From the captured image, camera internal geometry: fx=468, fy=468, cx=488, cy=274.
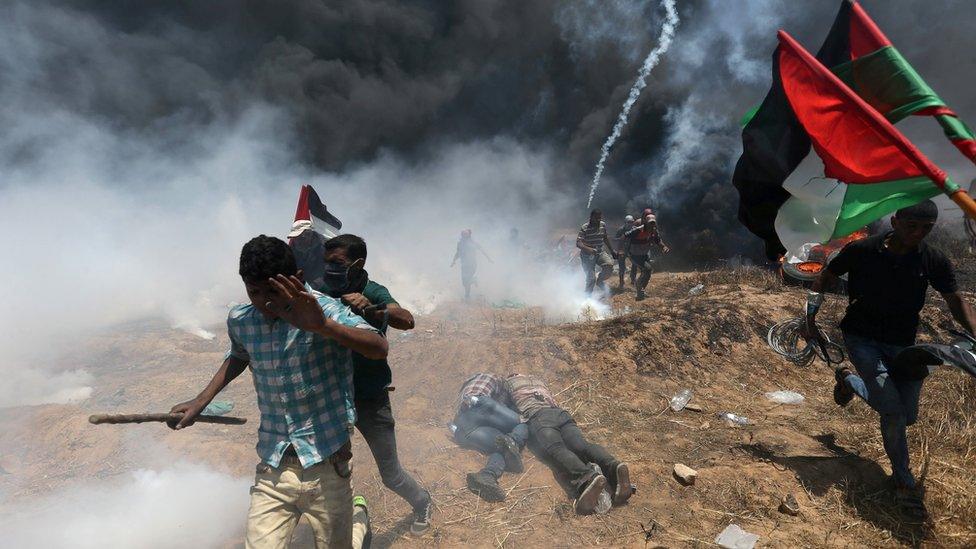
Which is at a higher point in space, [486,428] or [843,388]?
[486,428]

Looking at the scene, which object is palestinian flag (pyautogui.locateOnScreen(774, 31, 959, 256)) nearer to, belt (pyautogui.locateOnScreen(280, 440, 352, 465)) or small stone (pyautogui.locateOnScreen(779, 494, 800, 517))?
small stone (pyautogui.locateOnScreen(779, 494, 800, 517))

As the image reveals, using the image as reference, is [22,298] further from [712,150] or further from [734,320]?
[712,150]

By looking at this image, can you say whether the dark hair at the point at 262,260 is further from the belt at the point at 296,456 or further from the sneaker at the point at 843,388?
the sneaker at the point at 843,388

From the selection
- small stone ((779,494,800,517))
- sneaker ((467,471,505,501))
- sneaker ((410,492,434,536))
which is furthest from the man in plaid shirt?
small stone ((779,494,800,517))

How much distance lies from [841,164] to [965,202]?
56cm

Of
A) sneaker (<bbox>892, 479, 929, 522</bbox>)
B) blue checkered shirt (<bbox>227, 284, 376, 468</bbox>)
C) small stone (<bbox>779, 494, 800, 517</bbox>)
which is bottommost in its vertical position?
sneaker (<bbox>892, 479, 929, 522</bbox>)

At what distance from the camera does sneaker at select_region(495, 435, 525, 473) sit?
3559 millimetres

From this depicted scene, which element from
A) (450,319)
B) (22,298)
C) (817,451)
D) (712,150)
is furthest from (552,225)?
(817,451)

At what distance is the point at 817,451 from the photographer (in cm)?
352

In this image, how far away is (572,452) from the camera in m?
3.37

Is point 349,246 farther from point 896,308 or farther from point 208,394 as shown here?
point 896,308

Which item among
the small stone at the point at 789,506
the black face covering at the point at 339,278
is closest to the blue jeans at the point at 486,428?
the small stone at the point at 789,506

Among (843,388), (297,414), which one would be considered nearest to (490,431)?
(297,414)

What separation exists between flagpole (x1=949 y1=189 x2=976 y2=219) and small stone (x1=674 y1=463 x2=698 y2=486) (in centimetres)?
215
